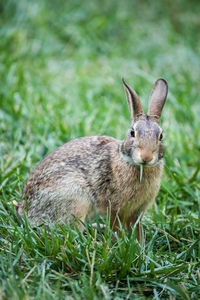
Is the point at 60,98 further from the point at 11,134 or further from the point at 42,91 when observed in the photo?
the point at 11,134

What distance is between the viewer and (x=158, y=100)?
14.1 feet

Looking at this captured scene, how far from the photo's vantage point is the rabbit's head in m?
3.73

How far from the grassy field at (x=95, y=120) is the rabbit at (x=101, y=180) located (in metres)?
0.26

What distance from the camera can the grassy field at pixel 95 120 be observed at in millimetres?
3299

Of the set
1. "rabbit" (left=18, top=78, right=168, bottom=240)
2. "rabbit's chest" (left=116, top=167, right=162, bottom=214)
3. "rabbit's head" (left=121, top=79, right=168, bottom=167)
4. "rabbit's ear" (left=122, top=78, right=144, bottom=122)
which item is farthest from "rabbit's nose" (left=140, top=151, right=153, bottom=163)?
"rabbit's ear" (left=122, top=78, right=144, bottom=122)

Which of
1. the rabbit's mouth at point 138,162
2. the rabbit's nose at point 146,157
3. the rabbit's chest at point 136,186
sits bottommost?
the rabbit's chest at point 136,186

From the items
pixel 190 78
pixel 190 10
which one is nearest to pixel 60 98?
pixel 190 78

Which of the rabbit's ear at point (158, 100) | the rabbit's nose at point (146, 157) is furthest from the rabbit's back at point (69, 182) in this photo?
the rabbit's nose at point (146, 157)

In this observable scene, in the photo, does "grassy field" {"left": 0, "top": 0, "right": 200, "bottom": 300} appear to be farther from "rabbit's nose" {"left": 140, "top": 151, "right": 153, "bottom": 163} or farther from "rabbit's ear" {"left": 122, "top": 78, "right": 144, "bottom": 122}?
"rabbit's ear" {"left": 122, "top": 78, "right": 144, "bottom": 122}

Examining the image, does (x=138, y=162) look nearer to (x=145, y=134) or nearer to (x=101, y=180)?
(x=145, y=134)

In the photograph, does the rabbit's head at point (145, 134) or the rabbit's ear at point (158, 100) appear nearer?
the rabbit's head at point (145, 134)

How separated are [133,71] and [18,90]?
2.29 m

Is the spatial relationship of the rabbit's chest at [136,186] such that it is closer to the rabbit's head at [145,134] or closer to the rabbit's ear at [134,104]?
the rabbit's head at [145,134]

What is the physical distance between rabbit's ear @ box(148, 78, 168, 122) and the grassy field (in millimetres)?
961
